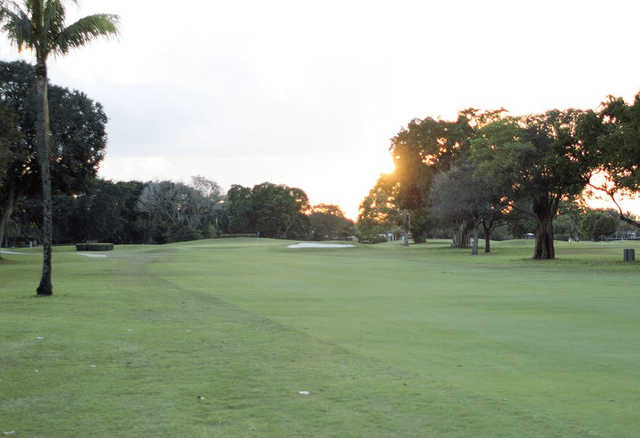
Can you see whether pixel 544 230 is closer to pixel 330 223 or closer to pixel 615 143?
pixel 615 143

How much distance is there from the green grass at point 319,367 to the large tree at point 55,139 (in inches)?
1028

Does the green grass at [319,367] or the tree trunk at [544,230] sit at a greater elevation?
the tree trunk at [544,230]

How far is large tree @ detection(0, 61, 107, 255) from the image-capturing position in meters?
40.3

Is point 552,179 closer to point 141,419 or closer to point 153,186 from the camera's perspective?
point 141,419

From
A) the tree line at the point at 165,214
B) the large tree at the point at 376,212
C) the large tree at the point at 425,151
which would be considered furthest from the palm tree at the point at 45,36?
the large tree at the point at 376,212

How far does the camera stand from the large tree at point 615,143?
3541 cm

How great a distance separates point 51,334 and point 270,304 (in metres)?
6.63

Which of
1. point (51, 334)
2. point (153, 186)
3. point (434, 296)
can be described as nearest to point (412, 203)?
point (153, 186)

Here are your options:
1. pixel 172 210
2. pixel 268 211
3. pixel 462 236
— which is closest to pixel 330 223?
pixel 268 211

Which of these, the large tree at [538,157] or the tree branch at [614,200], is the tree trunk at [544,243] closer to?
the large tree at [538,157]

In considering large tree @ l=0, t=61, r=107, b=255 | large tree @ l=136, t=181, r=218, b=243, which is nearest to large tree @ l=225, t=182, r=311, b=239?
large tree @ l=136, t=181, r=218, b=243

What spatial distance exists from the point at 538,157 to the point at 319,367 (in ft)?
126

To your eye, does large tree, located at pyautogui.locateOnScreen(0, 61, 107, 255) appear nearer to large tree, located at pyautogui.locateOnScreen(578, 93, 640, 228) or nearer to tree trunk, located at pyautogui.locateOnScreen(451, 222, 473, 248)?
large tree, located at pyautogui.locateOnScreen(578, 93, 640, 228)

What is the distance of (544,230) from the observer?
4750cm
